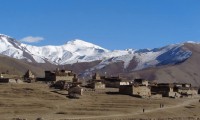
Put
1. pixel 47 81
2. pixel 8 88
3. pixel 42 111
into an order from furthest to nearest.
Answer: pixel 47 81, pixel 8 88, pixel 42 111

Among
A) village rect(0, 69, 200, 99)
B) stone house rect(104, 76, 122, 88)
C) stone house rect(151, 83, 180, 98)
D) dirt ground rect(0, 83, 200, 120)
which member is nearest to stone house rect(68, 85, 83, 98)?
village rect(0, 69, 200, 99)

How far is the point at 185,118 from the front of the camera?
8825cm

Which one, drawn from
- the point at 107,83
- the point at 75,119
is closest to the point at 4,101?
the point at 75,119

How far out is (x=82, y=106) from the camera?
8944 cm

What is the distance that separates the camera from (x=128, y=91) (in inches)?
4358

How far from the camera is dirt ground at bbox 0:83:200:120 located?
3194 inches

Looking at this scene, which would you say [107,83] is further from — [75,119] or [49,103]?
[75,119]

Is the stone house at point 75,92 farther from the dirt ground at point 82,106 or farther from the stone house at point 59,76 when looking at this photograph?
the stone house at point 59,76

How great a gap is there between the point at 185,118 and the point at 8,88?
33.1 m

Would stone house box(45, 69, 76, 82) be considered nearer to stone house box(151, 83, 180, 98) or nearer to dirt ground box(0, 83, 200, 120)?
stone house box(151, 83, 180, 98)

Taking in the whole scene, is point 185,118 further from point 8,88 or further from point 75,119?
point 8,88

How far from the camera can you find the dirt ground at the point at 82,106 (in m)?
81.1

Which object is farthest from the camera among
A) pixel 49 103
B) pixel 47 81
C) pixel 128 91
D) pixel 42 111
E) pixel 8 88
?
pixel 47 81

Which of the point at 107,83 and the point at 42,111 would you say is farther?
the point at 107,83
